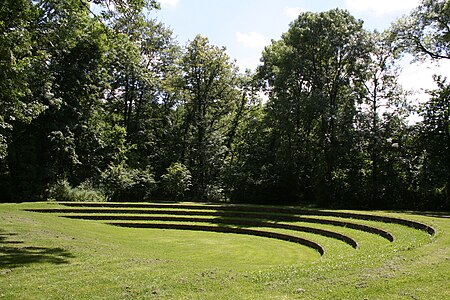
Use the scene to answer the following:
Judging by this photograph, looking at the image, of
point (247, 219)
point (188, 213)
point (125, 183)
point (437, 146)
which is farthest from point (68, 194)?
point (437, 146)

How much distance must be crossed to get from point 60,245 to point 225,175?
828 inches

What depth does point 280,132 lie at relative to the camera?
30531 millimetres

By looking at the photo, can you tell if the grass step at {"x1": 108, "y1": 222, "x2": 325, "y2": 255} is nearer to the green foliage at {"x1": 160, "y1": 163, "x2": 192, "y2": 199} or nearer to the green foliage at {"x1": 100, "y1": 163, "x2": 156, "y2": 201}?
the green foliage at {"x1": 100, "y1": 163, "x2": 156, "y2": 201}

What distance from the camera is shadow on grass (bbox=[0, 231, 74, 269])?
27.2 feet

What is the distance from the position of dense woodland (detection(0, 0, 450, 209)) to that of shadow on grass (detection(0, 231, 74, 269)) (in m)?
13.1

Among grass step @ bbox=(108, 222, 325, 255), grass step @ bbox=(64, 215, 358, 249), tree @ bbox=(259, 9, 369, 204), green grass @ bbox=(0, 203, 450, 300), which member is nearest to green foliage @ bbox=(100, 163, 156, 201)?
grass step @ bbox=(64, 215, 358, 249)

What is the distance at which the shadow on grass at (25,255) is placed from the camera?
326 inches

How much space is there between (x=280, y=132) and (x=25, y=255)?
77.9 ft

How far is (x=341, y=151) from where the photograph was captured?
85.0 feet

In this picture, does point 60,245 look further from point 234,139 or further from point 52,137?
point 234,139

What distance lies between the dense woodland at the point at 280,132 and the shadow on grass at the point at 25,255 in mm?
13130

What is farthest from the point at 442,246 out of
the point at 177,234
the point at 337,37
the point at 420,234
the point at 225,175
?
the point at 225,175

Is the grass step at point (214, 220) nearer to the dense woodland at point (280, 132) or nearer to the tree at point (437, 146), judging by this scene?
the dense woodland at point (280, 132)

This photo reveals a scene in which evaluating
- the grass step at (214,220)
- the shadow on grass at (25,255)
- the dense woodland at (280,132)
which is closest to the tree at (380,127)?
the dense woodland at (280,132)
